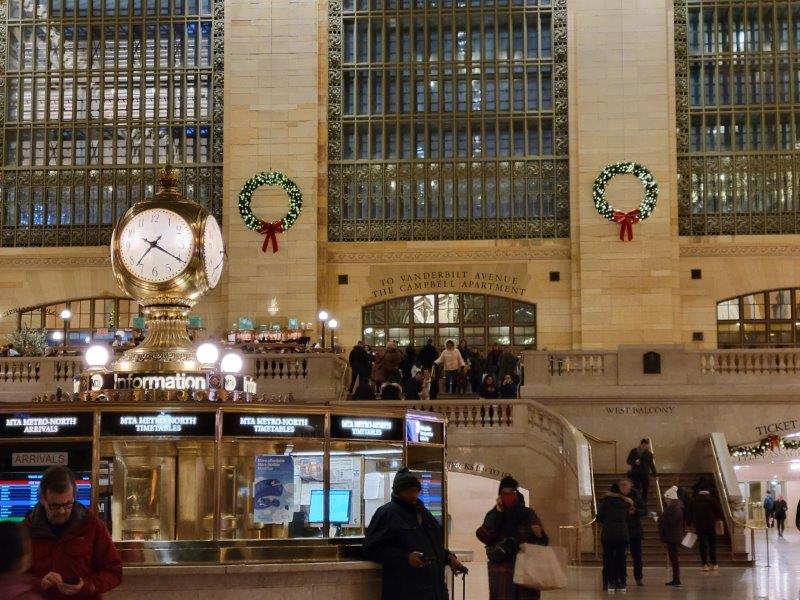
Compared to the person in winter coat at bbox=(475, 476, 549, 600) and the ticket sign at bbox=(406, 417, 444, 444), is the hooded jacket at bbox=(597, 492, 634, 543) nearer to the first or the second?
the person in winter coat at bbox=(475, 476, 549, 600)

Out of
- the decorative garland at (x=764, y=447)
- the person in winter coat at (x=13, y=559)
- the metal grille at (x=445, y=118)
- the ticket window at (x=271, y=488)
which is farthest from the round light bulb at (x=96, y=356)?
the metal grille at (x=445, y=118)

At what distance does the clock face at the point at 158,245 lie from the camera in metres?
8.70

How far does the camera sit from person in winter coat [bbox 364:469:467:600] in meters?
7.96

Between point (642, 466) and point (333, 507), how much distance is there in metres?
14.5

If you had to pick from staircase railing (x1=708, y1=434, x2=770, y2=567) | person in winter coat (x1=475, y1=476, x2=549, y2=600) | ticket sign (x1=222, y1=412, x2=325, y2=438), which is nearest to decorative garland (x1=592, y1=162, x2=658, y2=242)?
staircase railing (x1=708, y1=434, x2=770, y2=567)

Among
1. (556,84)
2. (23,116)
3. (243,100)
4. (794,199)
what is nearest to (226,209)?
(243,100)

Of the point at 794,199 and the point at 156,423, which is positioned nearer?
the point at 156,423

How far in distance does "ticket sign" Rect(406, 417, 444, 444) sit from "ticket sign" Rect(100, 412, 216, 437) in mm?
1395

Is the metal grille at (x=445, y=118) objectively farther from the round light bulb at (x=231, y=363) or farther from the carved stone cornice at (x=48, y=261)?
the round light bulb at (x=231, y=363)

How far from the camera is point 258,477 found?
8344 millimetres

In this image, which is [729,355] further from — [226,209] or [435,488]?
[435,488]

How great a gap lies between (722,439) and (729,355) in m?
2.14

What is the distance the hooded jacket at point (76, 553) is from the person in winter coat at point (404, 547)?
6.45 feet

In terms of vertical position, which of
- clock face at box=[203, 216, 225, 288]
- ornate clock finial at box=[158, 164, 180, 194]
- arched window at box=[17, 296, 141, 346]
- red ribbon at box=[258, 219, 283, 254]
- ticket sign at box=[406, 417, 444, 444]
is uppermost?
red ribbon at box=[258, 219, 283, 254]
